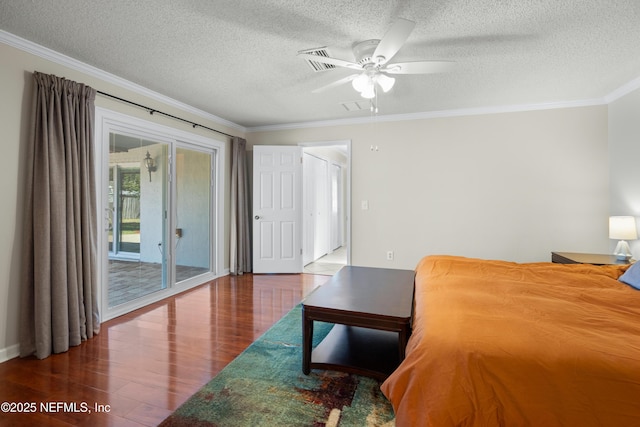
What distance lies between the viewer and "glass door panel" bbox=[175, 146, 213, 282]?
4.01m

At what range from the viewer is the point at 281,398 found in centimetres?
175

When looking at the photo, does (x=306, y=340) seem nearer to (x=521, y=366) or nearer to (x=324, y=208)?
(x=521, y=366)

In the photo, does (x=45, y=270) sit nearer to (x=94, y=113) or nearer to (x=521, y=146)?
(x=94, y=113)

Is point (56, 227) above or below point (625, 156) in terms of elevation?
below

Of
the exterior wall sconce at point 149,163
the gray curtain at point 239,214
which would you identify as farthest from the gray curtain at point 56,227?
the gray curtain at point 239,214

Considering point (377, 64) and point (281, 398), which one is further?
point (377, 64)

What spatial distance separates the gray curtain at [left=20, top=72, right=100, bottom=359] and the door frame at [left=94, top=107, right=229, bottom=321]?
0.31m

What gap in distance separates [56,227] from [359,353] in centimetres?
254

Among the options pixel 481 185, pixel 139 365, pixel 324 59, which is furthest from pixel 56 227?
pixel 481 185

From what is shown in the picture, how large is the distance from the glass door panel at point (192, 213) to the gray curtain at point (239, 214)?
37 cm

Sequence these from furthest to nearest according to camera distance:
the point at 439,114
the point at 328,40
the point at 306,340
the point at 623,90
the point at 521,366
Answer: the point at 439,114 < the point at 623,90 < the point at 328,40 < the point at 306,340 < the point at 521,366

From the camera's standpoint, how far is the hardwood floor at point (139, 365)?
1.67 m

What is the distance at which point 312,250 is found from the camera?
19.2 ft

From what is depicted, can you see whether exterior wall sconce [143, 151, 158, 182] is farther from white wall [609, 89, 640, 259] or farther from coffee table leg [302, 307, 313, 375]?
white wall [609, 89, 640, 259]
